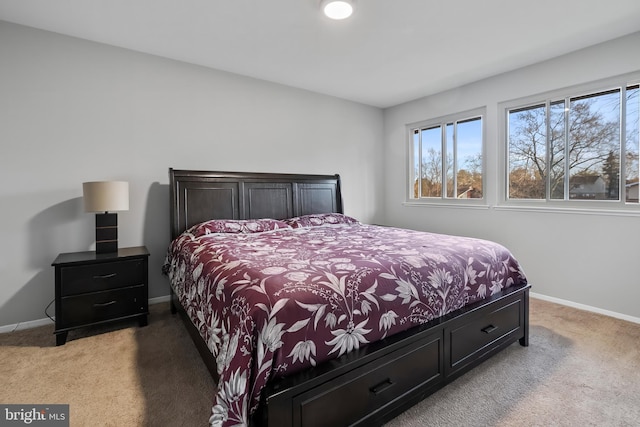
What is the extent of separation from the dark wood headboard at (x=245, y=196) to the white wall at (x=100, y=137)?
0.19 meters

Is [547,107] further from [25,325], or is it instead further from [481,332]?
[25,325]

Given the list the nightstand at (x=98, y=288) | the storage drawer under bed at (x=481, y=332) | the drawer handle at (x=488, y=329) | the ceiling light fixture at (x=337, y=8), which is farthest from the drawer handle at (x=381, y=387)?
the ceiling light fixture at (x=337, y=8)

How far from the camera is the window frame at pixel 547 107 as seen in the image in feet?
9.16

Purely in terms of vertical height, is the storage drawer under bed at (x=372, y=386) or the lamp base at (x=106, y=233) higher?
the lamp base at (x=106, y=233)

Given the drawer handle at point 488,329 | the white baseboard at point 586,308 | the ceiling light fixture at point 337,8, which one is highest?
the ceiling light fixture at point 337,8

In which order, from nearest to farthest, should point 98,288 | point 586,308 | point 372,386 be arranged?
1. point 372,386
2. point 98,288
3. point 586,308

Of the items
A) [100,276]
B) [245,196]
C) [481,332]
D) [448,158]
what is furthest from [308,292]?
[448,158]

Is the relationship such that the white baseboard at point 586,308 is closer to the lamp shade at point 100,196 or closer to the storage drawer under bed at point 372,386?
the storage drawer under bed at point 372,386

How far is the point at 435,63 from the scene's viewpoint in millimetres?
3277

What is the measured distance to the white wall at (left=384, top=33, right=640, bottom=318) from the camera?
9.02 ft

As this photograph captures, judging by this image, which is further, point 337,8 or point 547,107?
point 547,107

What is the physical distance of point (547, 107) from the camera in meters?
3.27

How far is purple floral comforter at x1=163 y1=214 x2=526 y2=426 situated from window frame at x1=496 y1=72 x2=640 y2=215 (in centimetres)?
140

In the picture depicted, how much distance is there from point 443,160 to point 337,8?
8.91ft
